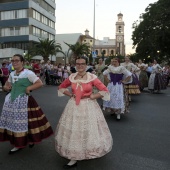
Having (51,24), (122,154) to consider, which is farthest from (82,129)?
(51,24)

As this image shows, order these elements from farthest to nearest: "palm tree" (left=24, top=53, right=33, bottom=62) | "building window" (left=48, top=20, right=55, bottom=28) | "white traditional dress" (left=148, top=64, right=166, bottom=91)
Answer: "building window" (left=48, top=20, right=55, bottom=28) < "palm tree" (left=24, top=53, right=33, bottom=62) < "white traditional dress" (left=148, top=64, right=166, bottom=91)

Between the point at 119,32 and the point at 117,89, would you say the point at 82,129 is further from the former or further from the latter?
the point at 119,32

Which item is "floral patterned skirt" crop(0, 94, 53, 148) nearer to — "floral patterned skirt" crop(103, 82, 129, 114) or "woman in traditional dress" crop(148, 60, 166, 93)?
"floral patterned skirt" crop(103, 82, 129, 114)

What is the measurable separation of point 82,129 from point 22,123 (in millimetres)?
1093

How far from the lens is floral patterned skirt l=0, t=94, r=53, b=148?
472 centimetres

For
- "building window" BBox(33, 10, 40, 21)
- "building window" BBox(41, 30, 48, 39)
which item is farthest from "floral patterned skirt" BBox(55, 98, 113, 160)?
"building window" BBox(41, 30, 48, 39)

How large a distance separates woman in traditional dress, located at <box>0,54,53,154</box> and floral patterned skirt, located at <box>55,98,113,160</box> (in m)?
0.60

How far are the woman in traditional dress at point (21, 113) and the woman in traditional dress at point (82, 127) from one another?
22.5 inches

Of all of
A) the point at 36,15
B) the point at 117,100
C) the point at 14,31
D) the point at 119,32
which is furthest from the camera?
the point at 119,32

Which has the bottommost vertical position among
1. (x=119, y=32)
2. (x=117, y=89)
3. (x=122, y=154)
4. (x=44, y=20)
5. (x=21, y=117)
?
(x=122, y=154)

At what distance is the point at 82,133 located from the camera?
14.0 feet

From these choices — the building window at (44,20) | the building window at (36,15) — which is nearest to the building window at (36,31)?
the building window at (36,15)

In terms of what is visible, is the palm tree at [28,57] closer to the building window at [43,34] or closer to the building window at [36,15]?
the building window at [36,15]

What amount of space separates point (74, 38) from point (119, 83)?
86.8 metres
